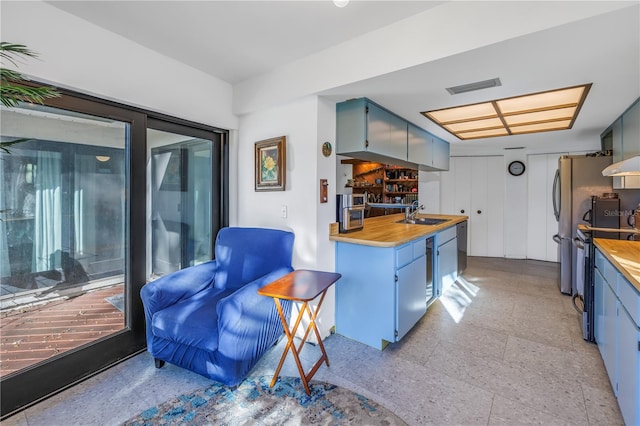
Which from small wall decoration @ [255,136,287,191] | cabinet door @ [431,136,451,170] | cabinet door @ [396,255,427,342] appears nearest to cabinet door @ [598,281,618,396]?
cabinet door @ [396,255,427,342]

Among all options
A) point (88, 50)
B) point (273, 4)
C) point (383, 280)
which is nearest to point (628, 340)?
point (383, 280)

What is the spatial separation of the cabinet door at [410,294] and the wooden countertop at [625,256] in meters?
1.25

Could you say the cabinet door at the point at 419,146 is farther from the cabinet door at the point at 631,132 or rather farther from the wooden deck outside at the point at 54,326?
the wooden deck outside at the point at 54,326

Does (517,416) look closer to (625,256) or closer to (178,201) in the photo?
(625,256)

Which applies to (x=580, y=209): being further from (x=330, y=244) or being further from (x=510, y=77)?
(x=330, y=244)

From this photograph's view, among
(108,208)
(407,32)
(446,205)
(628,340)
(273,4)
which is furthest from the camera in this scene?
(446,205)

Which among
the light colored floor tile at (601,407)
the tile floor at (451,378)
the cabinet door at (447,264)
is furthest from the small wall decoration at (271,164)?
the light colored floor tile at (601,407)

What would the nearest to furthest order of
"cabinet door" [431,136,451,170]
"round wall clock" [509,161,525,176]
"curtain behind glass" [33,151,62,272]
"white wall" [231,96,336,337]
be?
"curtain behind glass" [33,151,62,272]
"white wall" [231,96,336,337]
"cabinet door" [431,136,451,170]
"round wall clock" [509,161,525,176]

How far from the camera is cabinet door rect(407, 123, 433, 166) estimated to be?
11.2 ft

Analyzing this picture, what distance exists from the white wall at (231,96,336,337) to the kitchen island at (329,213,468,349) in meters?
0.14

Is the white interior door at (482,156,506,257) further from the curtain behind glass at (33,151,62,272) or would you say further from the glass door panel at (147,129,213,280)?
the curtain behind glass at (33,151,62,272)

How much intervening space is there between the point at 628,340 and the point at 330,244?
1866 millimetres

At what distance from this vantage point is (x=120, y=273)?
225 cm

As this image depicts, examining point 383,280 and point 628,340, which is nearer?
point 628,340
